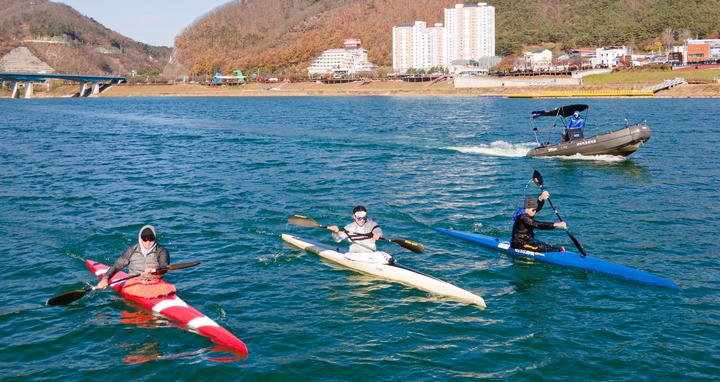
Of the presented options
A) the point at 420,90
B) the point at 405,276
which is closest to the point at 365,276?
the point at 405,276

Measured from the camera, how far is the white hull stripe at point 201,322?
13.5 meters

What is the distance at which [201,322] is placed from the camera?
1358cm

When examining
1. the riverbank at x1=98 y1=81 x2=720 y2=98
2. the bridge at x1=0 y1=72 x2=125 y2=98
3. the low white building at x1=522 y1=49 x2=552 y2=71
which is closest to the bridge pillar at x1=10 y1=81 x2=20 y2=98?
the bridge at x1=0 y1=72 x2=125 y2=98

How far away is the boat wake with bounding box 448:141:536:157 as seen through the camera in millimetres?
41359

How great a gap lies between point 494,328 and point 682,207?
1475 centimetres

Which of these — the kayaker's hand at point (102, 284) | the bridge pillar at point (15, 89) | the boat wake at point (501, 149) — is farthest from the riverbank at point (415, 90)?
the kayaker's hand at point (102, 284)

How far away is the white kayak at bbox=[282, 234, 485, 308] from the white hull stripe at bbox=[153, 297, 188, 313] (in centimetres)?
509

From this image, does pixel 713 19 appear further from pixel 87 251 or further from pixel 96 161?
pixel 87 251

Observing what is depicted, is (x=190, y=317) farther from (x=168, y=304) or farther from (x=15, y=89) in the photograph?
(x=15, y=89)

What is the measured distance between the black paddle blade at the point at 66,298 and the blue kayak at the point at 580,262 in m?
11.9

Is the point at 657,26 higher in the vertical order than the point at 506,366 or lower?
higher

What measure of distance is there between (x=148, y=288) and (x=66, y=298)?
198 cm

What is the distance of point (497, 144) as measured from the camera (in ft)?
151

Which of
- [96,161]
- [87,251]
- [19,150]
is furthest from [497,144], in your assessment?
[19,150]
